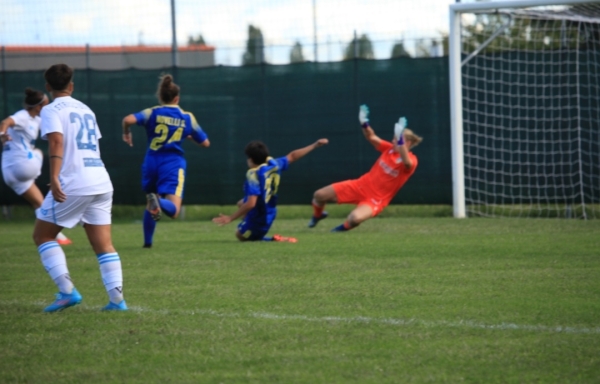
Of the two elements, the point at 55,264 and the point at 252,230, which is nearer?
the point at 55,264

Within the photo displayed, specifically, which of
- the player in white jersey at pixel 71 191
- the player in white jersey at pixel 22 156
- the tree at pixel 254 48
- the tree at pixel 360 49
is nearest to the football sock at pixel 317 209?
the tree at pixel 360 49

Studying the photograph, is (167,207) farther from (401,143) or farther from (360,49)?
(360,49)

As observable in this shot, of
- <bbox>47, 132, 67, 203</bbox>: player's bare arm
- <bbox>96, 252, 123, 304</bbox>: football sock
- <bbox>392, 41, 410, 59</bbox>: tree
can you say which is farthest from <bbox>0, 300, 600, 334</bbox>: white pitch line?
<bbox>392, 41, 410, 59</bbox>: tree

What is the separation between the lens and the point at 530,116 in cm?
1388

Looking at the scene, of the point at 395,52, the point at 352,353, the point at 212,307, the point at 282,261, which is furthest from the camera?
the point at 395,52

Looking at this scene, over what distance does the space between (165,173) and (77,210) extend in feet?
14.0

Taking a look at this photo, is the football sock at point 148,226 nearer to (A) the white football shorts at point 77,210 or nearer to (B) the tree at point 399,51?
(A) the white football shorts at point 77,210

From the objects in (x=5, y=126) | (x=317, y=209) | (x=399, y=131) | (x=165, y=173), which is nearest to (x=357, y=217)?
(x=317, y=209)

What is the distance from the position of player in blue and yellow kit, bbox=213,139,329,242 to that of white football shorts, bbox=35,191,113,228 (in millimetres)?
4205

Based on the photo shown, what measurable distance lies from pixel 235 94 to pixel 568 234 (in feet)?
21.8

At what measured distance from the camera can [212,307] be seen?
6043 millimetres

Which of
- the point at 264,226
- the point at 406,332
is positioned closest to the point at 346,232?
the point at 264,226

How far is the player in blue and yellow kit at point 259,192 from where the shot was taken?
10.3 metres

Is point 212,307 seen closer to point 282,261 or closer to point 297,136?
point 282,261
